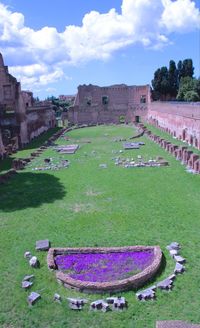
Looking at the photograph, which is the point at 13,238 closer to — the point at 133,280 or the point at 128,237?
the point at 128,237

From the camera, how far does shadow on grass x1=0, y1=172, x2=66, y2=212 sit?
49.3ft

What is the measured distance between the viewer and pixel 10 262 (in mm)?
9805

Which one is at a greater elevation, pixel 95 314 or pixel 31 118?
pixel 31 118

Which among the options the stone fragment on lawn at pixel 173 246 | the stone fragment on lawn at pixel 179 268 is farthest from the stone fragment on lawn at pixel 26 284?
the stone fragment on lawn at pixel 173 246

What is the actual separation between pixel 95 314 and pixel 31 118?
32645mm

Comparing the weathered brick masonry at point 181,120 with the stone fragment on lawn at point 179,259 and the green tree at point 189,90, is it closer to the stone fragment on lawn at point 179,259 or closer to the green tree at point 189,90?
the green tree at point 189,90

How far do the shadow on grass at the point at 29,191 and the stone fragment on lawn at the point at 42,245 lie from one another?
4.00 meters

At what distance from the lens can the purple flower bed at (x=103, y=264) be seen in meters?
8.78

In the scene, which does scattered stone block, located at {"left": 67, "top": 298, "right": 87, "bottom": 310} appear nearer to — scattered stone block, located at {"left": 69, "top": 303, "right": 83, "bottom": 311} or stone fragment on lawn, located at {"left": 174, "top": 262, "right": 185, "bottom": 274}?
scattered stone block, located at {"left": 69, "top": 303, "right": 83, "bottom": 311}

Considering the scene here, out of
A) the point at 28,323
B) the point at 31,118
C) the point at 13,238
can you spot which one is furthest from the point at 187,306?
the point at 31,118

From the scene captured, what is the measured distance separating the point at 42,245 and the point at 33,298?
271cm

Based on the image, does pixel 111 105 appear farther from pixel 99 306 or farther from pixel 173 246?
pixel 99 306

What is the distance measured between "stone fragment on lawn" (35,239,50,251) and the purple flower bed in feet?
2.25

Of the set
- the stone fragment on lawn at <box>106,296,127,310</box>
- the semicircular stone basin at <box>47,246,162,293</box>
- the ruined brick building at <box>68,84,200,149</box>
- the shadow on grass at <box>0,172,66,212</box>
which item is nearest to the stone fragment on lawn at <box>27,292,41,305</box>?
the semicircular stone basin at <box>47,246,162,293</box>
